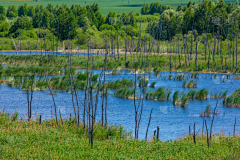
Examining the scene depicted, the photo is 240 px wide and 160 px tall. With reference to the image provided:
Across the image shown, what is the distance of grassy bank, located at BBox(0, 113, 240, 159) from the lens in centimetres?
1254

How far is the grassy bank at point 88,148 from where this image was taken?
12539 millimetres

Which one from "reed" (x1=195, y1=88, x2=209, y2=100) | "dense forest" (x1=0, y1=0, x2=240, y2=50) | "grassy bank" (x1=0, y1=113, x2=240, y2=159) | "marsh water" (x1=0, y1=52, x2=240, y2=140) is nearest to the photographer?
"grassy bank" (x1=0, y1=113, x2=240, y2=159)

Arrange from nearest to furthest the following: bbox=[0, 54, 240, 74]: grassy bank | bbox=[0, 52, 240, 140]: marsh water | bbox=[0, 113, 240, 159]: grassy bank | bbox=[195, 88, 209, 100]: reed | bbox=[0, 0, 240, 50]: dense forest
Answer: bbox=[0, 113, 240, 159]: grassy bank → bbox=[0, 52, 240, 140]: marsh water → bbox=[195, 88, 209, 100]: reed → bbox=[0, 54, 240, 74]: grassy bank → bbox=[0, 0, 240, 50]: dense forest

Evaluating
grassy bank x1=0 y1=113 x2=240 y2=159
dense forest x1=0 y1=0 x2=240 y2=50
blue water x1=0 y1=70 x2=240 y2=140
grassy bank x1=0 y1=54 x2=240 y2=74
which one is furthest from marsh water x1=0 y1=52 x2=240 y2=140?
dense forest x1=0 y1=0 x2=240 y2=50

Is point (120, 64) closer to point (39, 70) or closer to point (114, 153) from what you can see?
point (39, 70)

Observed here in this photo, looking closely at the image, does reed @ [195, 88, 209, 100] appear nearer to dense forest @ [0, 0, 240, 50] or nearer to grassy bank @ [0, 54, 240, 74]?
grassy bank @ [0, 54, 240, 74]

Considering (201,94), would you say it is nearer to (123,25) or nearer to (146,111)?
(146,111)

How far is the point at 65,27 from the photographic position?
84312 millimetres

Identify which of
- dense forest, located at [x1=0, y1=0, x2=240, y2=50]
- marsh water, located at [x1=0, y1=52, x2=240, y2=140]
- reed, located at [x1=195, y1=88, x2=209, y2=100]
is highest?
dense forest, located at [x1=0, y1=0, x2=240, y2=50]

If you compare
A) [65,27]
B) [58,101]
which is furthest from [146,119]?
[65,27]

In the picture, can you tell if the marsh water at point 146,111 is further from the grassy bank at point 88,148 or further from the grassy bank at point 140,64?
the grassy bank at point 140,64

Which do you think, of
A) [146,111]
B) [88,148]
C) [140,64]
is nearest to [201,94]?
[146,111]

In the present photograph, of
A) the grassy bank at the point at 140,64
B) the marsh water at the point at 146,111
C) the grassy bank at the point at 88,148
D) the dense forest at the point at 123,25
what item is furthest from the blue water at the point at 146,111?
the dense forest at the point at 123,25

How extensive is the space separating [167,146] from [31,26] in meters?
86.1
